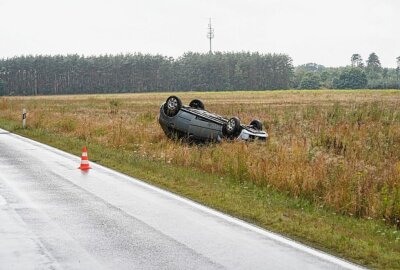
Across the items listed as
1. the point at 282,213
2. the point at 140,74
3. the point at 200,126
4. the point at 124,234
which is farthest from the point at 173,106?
the point at 140,74

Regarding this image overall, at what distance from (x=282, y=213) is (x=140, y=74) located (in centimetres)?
15483

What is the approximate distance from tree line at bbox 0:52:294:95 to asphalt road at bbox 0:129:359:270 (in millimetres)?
147818

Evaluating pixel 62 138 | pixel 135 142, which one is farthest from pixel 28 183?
pixel 62 138

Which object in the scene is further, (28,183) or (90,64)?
(90,64)

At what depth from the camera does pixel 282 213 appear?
Result: 29.7 feet

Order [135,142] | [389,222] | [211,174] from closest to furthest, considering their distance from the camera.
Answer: [389,222]
[211,174]
[135,142]

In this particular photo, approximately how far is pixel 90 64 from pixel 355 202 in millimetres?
156484

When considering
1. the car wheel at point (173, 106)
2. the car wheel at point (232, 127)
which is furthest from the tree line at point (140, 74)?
the car wheel at point (232, 127)

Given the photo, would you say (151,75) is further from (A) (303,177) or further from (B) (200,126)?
(A) (303,177)

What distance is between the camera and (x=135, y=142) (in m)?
20.8

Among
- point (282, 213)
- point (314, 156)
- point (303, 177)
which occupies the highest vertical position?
point (314, 156)

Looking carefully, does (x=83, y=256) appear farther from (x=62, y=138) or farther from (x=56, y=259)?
(x=62, y=138)

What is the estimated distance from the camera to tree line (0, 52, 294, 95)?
520ft

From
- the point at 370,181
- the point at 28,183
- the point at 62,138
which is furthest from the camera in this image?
the point at 62,138
